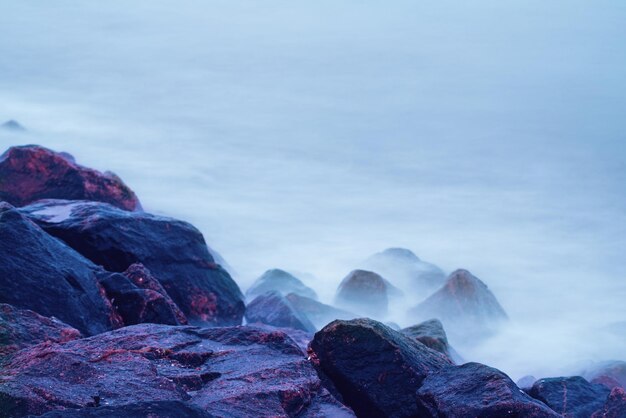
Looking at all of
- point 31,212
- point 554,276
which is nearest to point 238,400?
point 31,212

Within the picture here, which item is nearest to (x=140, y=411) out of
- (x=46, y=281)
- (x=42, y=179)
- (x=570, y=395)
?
(x=46, y=281)

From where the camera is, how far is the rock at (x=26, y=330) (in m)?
3.86

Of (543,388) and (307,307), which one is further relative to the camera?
(307,307)

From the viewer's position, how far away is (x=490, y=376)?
3.76 m

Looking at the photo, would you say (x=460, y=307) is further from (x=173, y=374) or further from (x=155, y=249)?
(x=173, y=374)

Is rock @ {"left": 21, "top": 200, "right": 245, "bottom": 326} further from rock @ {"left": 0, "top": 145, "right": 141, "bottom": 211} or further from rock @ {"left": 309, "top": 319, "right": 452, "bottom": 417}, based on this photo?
rock @ {"left": 309, "top": 319, "right": 452, "bottom": 417}

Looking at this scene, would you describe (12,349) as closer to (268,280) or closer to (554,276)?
(268,280)

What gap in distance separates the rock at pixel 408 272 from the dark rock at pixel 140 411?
376 inches

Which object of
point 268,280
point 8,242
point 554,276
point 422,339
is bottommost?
point 554,276

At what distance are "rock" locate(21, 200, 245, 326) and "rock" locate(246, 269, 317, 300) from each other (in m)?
4.07

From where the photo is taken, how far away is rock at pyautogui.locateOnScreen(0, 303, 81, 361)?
3.86 meters

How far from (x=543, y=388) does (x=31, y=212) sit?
359cm

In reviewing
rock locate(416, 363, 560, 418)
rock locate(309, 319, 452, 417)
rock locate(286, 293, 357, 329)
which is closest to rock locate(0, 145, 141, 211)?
rock locate(286, 293, 357, 329)

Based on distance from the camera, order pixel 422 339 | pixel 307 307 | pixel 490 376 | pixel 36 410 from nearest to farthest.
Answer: pixel 36 410 → pixel 490 376 → pixel 422 339 → pixel 307 307
